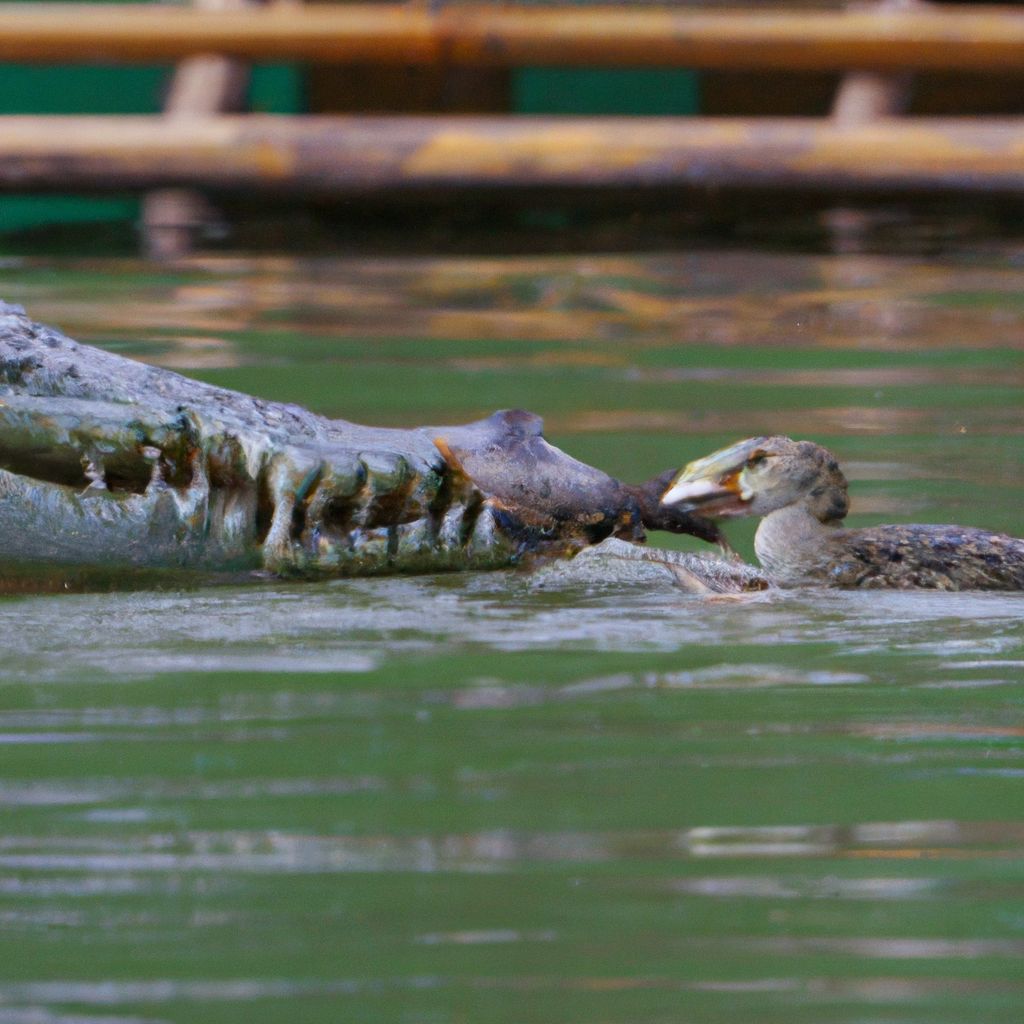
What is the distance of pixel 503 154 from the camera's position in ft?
21.4

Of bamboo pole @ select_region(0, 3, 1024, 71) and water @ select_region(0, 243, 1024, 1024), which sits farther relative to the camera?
bamboo pole @ select_region(0, 3, 1024, 71)

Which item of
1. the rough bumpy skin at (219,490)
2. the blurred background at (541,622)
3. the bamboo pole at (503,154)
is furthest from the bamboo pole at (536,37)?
the rough bumpy skin at (219,490)

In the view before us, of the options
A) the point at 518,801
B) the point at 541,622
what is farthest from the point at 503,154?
the point at 518,801

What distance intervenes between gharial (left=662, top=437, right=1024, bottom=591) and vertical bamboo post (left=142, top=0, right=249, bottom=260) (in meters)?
3.58

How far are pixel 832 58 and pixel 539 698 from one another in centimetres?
444

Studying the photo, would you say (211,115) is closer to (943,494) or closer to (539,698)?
(943,494)

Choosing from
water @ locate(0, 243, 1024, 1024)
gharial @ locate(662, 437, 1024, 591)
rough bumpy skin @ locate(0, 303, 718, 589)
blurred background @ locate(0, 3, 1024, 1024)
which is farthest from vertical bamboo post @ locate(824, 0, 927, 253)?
rough bumpy skin @ locate(0, 303, 718, 589)

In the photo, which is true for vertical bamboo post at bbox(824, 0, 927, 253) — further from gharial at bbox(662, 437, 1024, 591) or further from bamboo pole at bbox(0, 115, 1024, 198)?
gharial at bbox(662, 437, 1024, 591)

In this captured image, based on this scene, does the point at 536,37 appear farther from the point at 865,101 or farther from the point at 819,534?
the point at 819,534

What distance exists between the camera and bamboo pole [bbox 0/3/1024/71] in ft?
21.7

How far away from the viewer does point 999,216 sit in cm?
698

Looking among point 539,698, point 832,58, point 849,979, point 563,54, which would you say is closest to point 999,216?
point 832,58

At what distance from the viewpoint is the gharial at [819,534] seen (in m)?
3.48

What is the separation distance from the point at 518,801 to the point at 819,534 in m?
1.33
